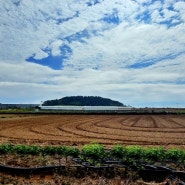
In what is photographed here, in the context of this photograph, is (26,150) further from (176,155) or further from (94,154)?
(176,155)

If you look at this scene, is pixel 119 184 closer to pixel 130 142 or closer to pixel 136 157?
pixel 136 157

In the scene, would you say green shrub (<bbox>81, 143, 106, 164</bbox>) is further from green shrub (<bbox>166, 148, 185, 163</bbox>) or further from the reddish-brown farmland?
the reddish-brown farmland

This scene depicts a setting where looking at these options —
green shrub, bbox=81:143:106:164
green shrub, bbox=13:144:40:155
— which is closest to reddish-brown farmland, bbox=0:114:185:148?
green shrub, bbox=13:144:40:155

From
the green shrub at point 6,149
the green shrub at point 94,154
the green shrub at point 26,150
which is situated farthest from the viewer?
the green shrub at point 6,149

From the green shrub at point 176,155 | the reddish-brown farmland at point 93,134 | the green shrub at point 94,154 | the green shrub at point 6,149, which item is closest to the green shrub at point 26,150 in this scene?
the green shrub at point 6,149

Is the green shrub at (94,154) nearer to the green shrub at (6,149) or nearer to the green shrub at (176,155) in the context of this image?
the green shrub at (176,155)

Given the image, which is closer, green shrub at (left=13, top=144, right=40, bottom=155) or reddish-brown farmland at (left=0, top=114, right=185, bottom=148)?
green shrub at (left=13, top=144, right=40, bottom=155)

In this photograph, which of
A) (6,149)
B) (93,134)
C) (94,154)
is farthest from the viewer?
(93,134)

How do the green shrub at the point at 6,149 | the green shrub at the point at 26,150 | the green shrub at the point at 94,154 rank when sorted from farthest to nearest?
the green shrub at the point at 6,149 < the green shrub at the point at 26,150 < the green shrub at the point at 94,154

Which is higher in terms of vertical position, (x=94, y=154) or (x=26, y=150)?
(x=94, y=154)

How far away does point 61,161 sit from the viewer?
11.8 m

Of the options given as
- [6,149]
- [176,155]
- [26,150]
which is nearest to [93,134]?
[26,150]

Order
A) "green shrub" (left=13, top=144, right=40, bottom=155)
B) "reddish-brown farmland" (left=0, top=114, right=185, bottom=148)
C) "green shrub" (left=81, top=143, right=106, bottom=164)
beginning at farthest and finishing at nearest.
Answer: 1. "reddish-brown farmland" (left=0, top=114, right=185, bottom=148)
2. "green shrub" (left=13, top=144, right=40, bottom=155)
3. "green shrub" (left=81, top=143, right=106, bottom=164)

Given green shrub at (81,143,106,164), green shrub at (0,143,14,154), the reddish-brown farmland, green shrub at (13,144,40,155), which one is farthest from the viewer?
the reddish-brown farmland
